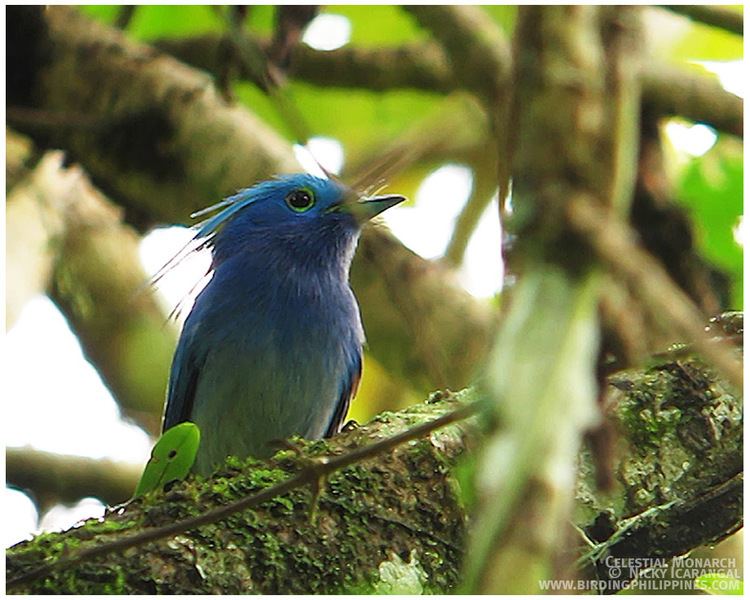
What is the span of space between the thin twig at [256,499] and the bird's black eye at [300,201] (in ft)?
9.06

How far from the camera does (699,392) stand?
124 inches

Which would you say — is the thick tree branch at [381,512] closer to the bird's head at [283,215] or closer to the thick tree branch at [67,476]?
the bird's head at [283,215]

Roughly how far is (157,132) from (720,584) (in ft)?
11.3

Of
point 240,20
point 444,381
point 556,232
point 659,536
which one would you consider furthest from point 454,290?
point 556,232

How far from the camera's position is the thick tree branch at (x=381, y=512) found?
246cm

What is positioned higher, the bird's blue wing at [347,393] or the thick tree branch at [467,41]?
the thick tree branch at [467,41]

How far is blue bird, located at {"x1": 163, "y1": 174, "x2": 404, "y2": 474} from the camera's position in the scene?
4359 mm

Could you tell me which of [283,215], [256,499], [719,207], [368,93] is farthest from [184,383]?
[256,499]

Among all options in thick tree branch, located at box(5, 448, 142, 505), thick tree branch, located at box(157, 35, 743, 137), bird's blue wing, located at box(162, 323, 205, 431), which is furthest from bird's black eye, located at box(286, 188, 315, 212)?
thick tree branch, located at box(5, 448, 142, 505)

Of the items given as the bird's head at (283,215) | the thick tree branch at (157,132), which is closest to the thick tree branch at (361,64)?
the thick tree branch at (157,132)

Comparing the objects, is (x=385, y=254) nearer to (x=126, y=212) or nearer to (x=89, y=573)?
(x=126, y=212)

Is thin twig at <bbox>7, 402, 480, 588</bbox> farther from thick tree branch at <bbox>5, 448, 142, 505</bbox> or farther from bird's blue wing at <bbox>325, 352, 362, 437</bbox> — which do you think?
thick tree branch at <bbox>5, 448, 142, 505</bbox>

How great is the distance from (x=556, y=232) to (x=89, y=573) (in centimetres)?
176

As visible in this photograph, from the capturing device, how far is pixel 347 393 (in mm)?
4695
